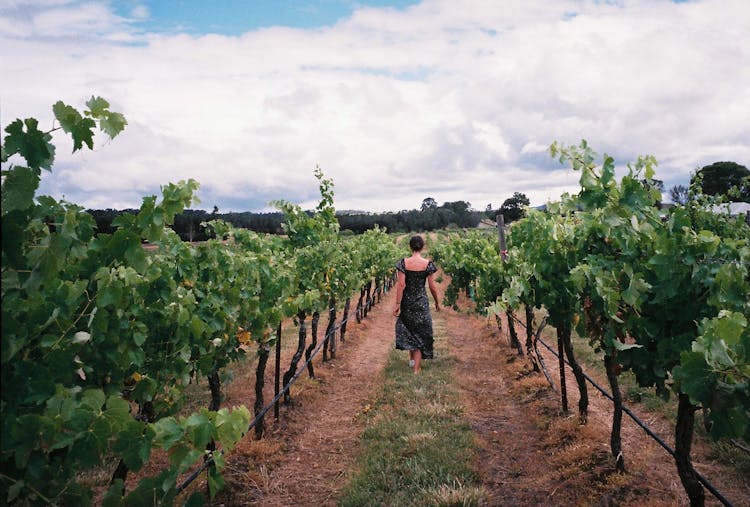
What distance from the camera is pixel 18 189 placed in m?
1.58

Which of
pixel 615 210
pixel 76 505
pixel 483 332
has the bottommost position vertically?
pixel 483 332

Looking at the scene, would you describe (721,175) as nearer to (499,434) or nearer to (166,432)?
(499,434)

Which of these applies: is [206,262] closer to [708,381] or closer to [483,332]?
[708,381]

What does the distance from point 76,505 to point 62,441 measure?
1.34 feet

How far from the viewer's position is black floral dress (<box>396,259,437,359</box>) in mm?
8305

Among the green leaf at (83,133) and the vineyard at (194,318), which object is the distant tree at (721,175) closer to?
the vineyard at (194,318)

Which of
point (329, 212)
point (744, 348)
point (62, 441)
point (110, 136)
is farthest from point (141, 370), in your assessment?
point (329, 212)

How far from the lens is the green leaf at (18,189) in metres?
1.56

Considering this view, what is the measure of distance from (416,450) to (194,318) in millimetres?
3032

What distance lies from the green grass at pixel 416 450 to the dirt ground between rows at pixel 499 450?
188mm

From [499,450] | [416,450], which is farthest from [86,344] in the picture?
[499,450]

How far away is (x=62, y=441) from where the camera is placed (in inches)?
71.1

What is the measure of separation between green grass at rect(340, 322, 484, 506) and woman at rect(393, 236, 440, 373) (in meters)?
0.63

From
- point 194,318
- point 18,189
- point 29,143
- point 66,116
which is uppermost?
point 66,116
